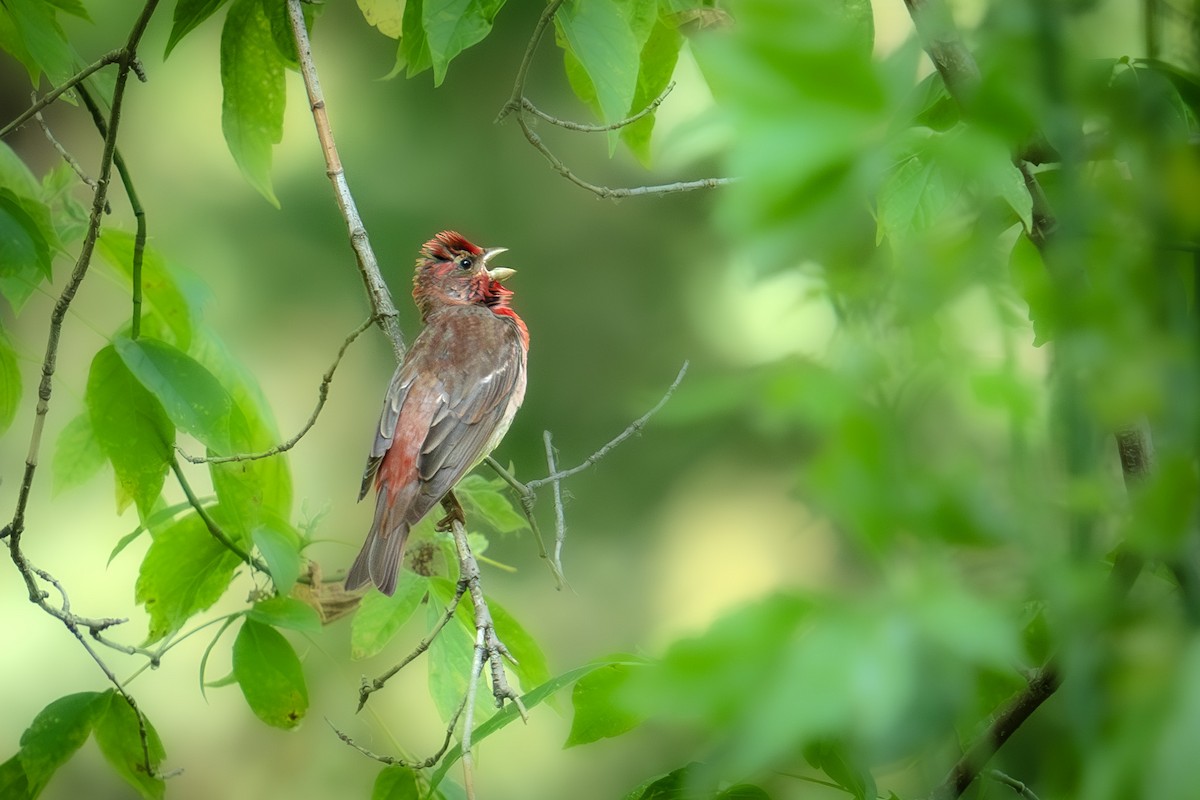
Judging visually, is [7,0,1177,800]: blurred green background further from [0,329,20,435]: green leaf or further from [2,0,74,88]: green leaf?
[2,0,74,88]: green leaf

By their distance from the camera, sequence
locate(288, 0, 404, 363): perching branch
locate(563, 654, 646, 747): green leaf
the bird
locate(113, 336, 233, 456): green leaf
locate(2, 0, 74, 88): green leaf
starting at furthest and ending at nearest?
the bird → locate(288, 0, 404, 363): perching branch → locate(2, 0, 74, 88): green leaf → locate(113, 336, 233, 456): green leaf → locate(563, 654, 646, 747): green leaf

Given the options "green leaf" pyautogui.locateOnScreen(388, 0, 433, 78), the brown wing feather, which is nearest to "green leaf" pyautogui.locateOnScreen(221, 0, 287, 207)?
"green leaf" pyautogui.locateOnScreen(388, 0, 433, 78)

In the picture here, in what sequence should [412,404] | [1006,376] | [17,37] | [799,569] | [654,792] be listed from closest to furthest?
[1006,376], [654,792], [17,37], [412,404], [799,569]

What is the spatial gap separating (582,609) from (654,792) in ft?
19.1

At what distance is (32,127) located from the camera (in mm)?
7043

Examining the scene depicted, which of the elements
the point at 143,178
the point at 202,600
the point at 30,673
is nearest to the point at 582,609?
the point at 30,673

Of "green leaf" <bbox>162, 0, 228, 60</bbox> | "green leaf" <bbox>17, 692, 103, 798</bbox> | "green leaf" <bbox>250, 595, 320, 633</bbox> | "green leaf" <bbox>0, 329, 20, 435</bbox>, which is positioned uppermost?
"green leaf" <bbox>162, 0, 228, 60</bbox>

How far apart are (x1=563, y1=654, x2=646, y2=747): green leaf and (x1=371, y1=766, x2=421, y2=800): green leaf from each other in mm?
578

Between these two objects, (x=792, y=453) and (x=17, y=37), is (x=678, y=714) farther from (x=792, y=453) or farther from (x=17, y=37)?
(x=792, y=453)

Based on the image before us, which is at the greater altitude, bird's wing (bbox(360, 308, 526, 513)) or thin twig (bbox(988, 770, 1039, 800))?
thin twig (bbox(988, 770, 1039, 800))

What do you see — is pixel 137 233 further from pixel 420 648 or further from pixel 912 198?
pixel 912 198

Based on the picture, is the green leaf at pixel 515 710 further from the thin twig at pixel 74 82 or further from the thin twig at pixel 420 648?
the thin twig at pixel 74 82

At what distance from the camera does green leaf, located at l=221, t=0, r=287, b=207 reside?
2.55 meters

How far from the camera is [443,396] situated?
4793 millimetres
